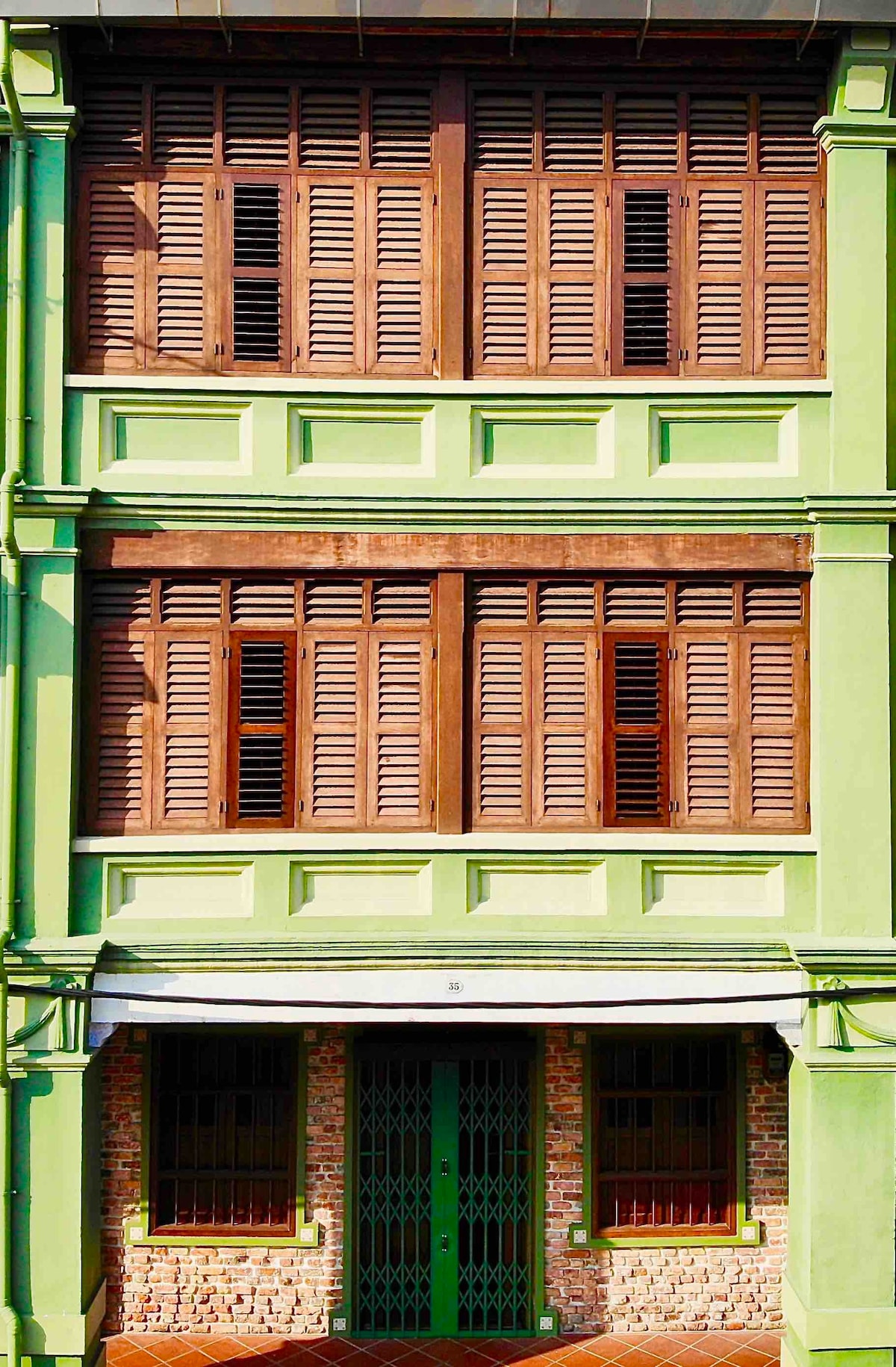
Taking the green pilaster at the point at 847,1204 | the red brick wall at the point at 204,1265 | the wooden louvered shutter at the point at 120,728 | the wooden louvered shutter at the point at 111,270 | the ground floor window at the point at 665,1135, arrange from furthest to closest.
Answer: the ground floor window at the point at 665,1135 < the red brick wall at the point at 204,1265 < the wooden louvered shutter at the point at 111,270 < the wooden louvered shutter at the point at 120,728 < the green pilaster at the point at 847,1204

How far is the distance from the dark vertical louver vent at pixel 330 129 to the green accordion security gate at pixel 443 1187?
6843 millimetres

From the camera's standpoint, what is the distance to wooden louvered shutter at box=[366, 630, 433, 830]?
26.1 feet

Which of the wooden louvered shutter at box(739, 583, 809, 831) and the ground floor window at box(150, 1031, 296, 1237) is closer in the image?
the wooden louvered shutter at box(739, 583, 809, 831)

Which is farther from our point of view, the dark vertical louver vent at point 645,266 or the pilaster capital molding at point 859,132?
the dark vertical louver vent at point 645,266

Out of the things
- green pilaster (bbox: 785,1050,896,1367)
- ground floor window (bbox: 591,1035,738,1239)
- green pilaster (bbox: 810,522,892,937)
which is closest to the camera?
green pilaster (bbox: 785,1050,896,1367)

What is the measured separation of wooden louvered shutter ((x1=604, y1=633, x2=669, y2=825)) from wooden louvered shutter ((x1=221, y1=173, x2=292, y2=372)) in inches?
131

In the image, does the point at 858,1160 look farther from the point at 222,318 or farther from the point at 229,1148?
the point at 222,318

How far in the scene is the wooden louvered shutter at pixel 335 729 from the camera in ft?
26.0

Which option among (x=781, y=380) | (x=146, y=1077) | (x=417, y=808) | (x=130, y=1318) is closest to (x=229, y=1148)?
(x=146, y=1077)

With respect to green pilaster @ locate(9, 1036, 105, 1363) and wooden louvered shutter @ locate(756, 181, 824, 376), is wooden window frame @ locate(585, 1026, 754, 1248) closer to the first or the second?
green pilaster @ locate(9, 1036, 105, 1363)

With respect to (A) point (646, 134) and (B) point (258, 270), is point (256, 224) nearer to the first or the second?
(B) point (258, 270)

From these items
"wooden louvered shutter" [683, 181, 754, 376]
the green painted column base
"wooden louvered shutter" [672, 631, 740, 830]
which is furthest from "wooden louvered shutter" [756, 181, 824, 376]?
the green painted column base

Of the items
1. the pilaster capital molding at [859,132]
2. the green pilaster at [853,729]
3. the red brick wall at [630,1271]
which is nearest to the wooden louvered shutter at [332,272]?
the pilaster capital molding at [859,132]

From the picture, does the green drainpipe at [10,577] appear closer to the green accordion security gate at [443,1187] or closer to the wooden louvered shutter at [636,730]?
the green accordion security gate at [443,1187]
